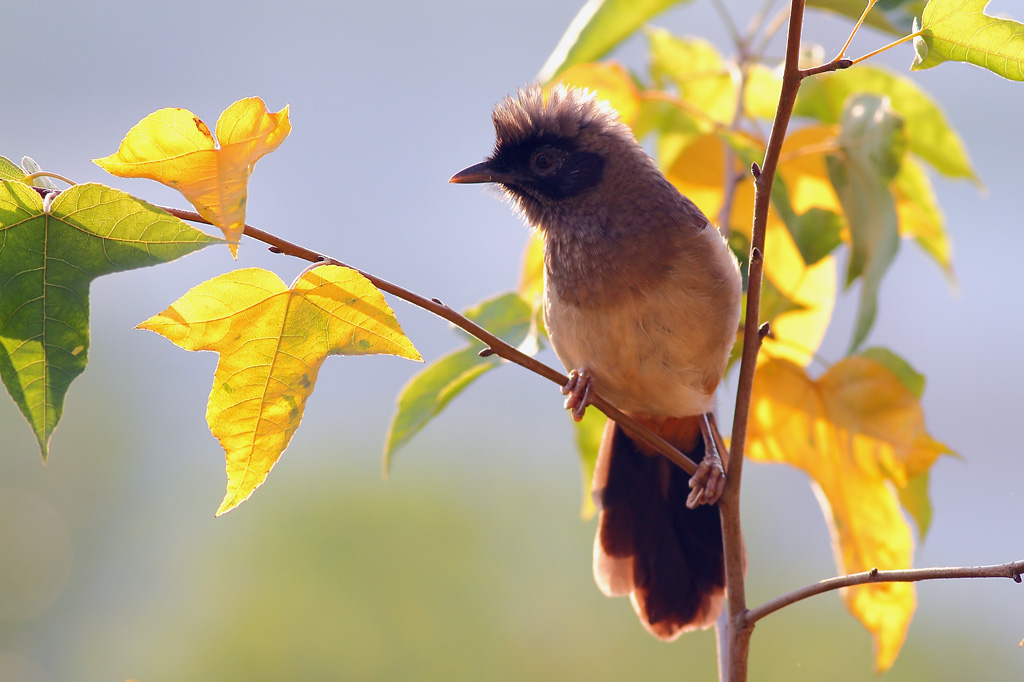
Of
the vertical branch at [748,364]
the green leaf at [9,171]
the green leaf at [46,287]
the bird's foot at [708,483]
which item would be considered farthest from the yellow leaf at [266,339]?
the bird's foot at [708,483]

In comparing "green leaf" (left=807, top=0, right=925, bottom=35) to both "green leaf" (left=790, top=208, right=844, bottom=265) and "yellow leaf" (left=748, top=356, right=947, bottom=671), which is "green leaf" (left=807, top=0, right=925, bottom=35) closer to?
"green leaf" (left=790, top=208, right=844, bottom=265)

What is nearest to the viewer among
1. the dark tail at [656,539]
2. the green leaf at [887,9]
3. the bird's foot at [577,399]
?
the green leaf at [887,9]

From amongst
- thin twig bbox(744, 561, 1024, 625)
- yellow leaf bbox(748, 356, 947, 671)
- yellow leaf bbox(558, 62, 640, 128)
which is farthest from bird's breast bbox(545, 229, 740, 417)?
thin twig bbox(744, 561, 1024, 625)

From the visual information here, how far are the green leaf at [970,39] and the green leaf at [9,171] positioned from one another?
3.14 ft

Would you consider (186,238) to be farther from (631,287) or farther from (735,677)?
(631,287)

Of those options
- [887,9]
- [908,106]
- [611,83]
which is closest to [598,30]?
[611,83]

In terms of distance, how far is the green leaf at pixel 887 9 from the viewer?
1388 millimetres

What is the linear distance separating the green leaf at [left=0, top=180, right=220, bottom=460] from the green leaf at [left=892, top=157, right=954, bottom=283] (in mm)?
1526

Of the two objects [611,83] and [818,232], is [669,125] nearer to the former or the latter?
[611,83]

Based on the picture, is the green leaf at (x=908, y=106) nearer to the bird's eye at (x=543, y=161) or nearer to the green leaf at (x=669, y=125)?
the green leaf at (x=669, y=125)

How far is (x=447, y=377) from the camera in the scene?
1465 millimetres

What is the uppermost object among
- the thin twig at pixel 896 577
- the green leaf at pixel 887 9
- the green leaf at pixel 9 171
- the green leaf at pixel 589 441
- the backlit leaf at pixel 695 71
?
the backlit leaf at pixel 695 71

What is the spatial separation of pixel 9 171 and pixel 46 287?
0.45ft

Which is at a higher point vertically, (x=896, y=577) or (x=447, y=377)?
(x=447, y=377)
